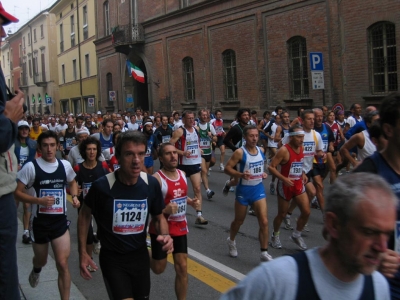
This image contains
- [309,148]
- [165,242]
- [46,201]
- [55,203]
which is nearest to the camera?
[165,242]

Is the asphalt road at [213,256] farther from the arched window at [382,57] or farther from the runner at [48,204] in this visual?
the arched window at [382,57]

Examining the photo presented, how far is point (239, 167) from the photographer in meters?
7.48

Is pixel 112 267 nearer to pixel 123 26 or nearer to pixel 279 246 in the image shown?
pixel 279 246

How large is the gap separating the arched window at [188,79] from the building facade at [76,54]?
11.2 metres

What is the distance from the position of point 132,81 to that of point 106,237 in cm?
3307

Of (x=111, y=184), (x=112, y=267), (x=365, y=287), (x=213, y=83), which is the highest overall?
(x=213, y=83)

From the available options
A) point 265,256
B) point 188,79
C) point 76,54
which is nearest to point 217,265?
point 265,256

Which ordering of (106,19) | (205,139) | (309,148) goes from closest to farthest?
(309,148) < (205,139) < (106,19)

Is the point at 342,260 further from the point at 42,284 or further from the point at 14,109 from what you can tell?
the point at 42,284

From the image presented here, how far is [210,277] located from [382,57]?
13286 mm

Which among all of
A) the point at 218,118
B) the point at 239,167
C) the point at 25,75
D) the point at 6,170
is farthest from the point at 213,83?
the point at 25,75

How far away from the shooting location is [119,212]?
13.8 ft

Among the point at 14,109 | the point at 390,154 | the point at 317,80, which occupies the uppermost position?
the point at 317,80

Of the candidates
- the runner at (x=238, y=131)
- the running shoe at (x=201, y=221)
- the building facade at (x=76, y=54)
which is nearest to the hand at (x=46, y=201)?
the running shoe at (x=201, y=221)
